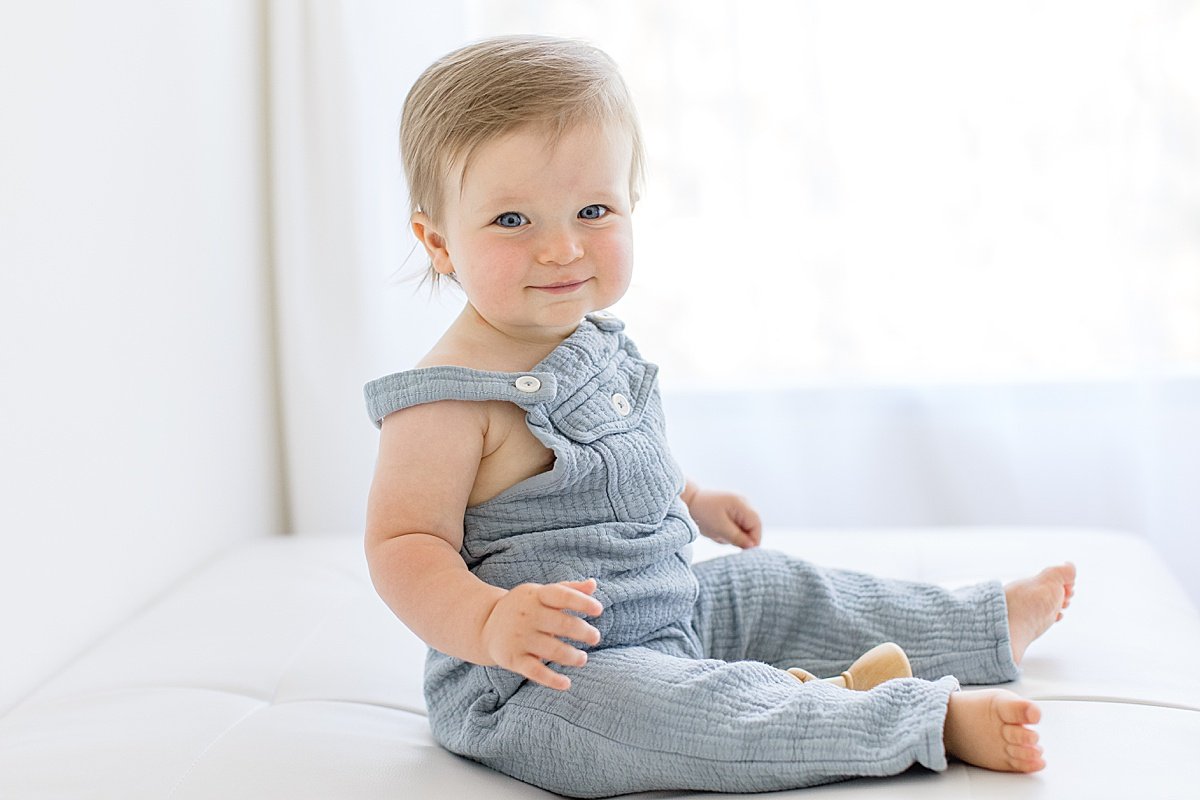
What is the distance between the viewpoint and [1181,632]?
1.39m

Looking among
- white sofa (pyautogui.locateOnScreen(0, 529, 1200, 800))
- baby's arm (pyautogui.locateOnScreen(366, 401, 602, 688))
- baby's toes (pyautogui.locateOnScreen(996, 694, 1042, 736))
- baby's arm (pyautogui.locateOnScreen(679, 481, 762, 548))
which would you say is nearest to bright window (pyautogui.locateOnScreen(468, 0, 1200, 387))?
white sofa (pyautogui.locateOnScreen(0, 529, 1200, 800))

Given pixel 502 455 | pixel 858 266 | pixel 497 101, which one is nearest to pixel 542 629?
pixel 502 455

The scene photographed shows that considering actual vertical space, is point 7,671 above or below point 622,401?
below

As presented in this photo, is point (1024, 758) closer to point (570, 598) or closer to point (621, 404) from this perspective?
point (570, 598)

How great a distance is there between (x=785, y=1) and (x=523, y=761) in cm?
146

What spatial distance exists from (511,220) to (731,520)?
477 millimetres

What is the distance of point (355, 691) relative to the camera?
1314 millimetres

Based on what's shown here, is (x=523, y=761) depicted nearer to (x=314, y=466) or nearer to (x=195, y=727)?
(x=195, y=727)

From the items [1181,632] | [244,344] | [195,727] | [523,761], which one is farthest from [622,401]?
[244,344]

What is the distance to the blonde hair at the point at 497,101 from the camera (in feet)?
3.80

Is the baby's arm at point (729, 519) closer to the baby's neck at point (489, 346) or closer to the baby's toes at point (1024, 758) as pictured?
the baby's neck at point (489, 346)

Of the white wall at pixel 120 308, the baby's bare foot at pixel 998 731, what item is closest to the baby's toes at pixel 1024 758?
the baby's bare foot at pixel 998 731

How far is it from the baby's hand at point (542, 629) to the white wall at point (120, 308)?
629mm

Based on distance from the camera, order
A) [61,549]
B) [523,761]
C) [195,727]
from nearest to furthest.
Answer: [523,761] → [195,727] → [61,549]
